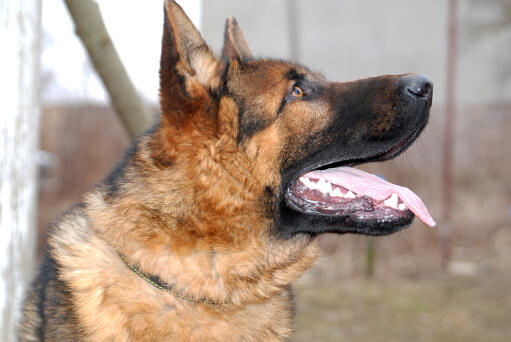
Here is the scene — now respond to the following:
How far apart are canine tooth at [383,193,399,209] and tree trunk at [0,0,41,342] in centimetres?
196

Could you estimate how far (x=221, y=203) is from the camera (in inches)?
93.7

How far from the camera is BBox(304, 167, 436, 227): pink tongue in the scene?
8.30 feet

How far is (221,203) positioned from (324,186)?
576 millimetres

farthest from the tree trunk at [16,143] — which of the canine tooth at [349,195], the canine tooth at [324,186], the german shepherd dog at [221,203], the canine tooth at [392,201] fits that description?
the canine tooth at [392,201]

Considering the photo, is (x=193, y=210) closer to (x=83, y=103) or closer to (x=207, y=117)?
(x=207, y=117)

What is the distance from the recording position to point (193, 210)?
7.68 feet

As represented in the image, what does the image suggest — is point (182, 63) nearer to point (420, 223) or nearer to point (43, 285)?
point (43, 285)

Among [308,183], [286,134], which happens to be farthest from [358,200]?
[286,134]

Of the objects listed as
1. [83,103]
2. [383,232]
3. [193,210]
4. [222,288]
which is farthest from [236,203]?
[83,103]

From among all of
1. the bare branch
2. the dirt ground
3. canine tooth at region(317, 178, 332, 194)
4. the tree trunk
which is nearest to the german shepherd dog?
canine tooth at region(317, 178, 332, 194)

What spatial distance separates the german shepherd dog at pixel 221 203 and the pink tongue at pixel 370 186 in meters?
0.01

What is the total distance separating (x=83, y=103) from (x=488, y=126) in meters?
7.45

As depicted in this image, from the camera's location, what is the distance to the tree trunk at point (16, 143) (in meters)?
2.70

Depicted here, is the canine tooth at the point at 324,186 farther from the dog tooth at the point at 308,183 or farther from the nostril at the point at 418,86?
the nostril at the point at 418,86
